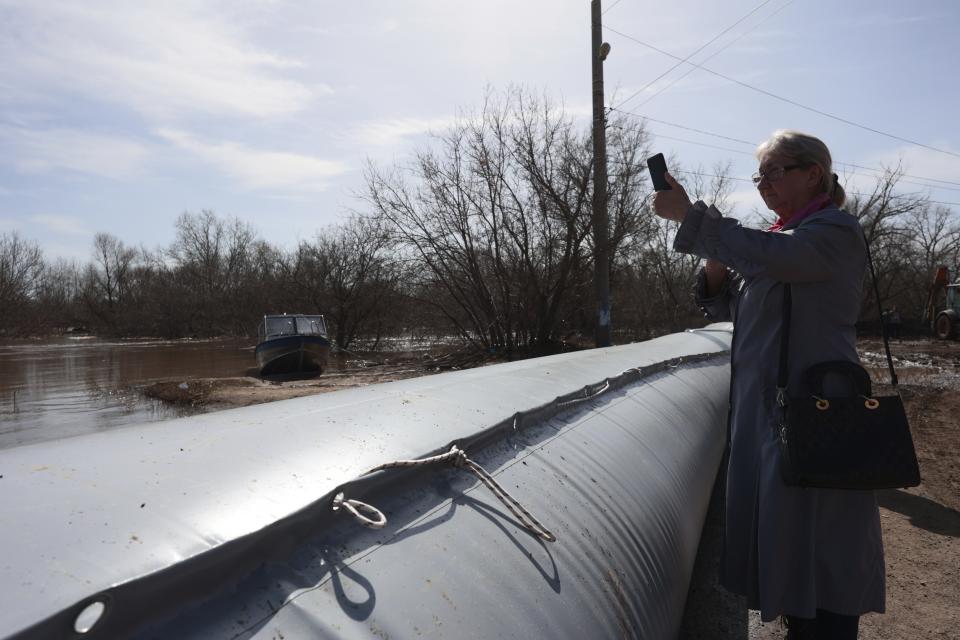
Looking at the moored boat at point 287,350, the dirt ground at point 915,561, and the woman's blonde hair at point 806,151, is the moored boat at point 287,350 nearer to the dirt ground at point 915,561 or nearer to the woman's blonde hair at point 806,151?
the dirt ground at point 915,561

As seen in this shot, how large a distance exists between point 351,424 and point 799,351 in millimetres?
1296

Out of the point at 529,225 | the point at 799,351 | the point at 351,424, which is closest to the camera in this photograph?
the point at 351,424

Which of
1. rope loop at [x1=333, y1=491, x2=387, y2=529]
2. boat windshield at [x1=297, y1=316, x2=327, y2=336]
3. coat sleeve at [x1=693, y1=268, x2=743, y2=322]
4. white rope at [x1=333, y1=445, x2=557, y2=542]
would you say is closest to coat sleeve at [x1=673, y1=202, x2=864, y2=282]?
coat sleeve at [x1=693, y1=268, x2=743, y2=322]

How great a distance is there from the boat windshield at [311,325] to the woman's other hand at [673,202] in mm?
20409

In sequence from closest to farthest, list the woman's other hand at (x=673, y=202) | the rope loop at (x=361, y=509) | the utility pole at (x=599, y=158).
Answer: the rope loop at (x=361, y=509)
the woman's other hand at (x=673, y=202)
the utility pole at (x=599, y=158)

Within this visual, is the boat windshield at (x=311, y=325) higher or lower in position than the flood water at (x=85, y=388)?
higher

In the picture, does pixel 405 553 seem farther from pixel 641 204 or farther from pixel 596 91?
pixel 641 204

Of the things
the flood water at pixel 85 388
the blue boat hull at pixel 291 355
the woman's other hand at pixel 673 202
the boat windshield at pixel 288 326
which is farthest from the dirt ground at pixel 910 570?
the boat windshield at pixel 288 326

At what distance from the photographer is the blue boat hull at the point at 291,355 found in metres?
19.5

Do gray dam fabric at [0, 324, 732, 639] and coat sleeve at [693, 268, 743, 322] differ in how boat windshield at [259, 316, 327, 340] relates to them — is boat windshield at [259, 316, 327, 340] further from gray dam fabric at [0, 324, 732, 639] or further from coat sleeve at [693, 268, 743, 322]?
gray dam fabric at [0, 324, 732, 639]

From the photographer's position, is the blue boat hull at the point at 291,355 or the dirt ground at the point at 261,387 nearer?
the dirt ground at the point at 261,387

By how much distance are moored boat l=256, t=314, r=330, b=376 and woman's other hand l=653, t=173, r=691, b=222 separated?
18.8m

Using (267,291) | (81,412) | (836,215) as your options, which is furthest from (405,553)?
(267,291)

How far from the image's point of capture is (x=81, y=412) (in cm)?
1237
